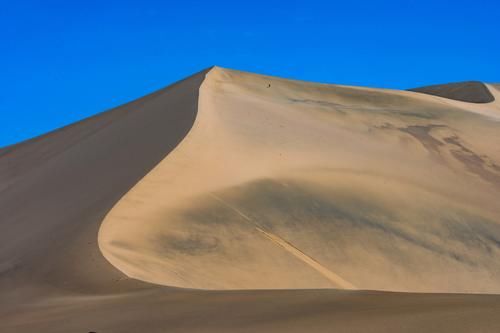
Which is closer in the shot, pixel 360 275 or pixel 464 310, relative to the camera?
pixel 464 310

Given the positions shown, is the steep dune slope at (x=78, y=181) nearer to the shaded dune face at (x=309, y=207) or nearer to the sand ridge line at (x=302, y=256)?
the shaded dune face at (x=309, y=207)

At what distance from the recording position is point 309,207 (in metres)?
11.3

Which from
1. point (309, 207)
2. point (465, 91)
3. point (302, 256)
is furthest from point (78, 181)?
point (465, 91)

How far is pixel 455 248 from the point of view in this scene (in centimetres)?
1139

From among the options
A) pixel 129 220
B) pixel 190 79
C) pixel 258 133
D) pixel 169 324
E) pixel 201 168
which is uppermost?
pixel 190 79

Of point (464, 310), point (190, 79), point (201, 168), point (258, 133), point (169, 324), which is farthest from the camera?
point (190, 79)

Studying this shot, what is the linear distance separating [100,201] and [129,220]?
1274 millimetres

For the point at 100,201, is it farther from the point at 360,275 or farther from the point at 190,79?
the point at 190,79

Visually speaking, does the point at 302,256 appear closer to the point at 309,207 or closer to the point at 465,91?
the point at 309,207

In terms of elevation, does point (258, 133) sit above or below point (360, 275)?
above

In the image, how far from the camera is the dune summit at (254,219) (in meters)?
4.93

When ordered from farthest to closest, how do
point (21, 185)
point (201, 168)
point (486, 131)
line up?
point (486, 131), point (21, 185), point (201, 168)

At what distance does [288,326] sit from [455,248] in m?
7.69

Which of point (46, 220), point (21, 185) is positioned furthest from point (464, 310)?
point (21, 185)
